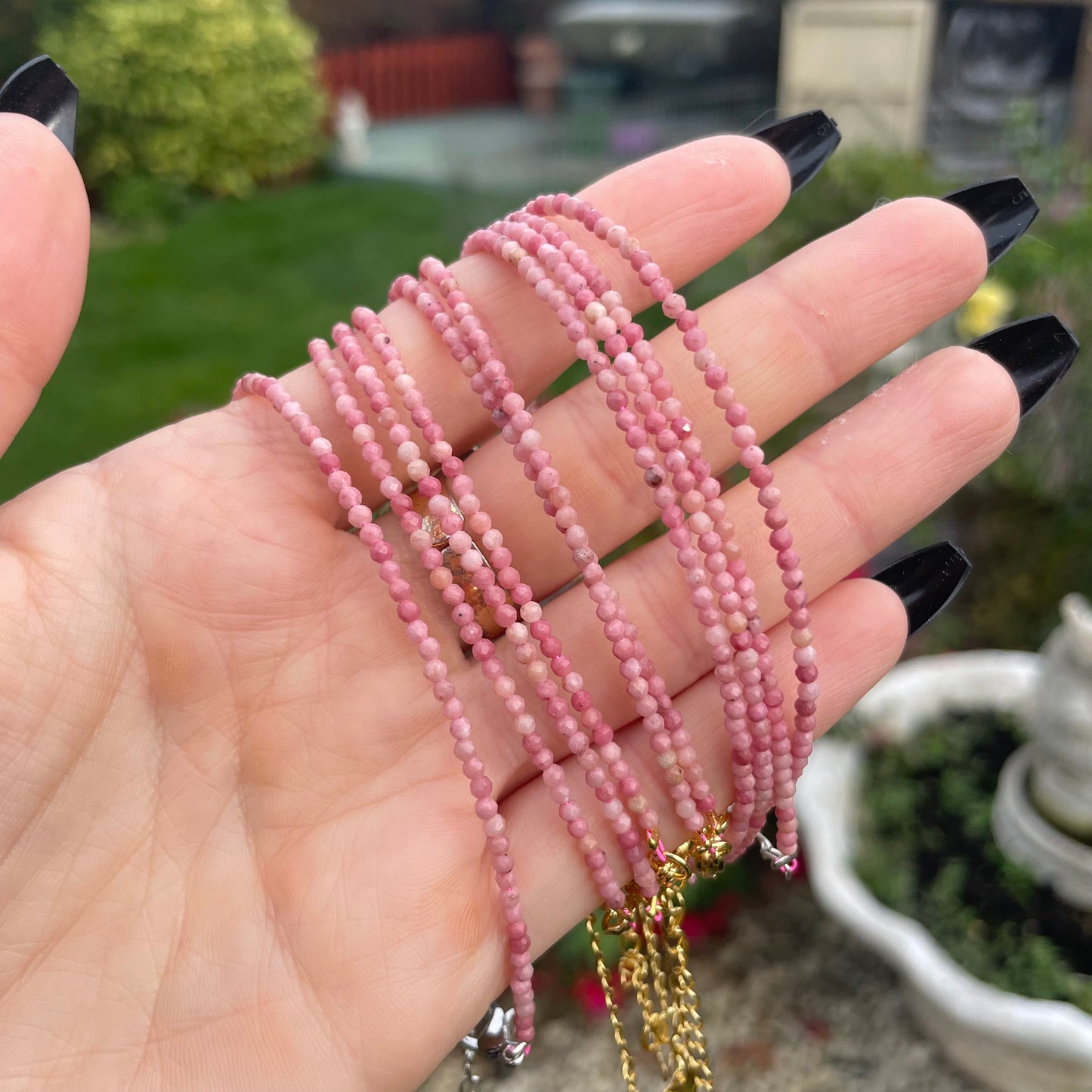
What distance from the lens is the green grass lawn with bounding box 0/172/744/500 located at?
4.59 meters

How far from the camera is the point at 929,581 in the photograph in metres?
1.58

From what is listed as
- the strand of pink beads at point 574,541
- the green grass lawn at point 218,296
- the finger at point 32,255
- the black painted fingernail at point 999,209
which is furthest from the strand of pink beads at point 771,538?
the green grass lawn at point 218,296

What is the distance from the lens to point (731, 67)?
287 inches

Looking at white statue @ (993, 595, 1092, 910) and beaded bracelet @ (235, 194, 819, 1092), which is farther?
white statue @ (993, 595, 1092, 910)

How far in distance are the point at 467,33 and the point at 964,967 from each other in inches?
436

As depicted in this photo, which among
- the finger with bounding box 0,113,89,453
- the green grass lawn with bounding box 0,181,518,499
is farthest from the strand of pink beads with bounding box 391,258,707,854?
the green grass lawn with bounding box 0,181,518,499

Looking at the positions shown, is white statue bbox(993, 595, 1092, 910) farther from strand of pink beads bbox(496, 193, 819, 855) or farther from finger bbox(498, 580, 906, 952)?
strand of pink beads bbox(496, 193, 819, 855)

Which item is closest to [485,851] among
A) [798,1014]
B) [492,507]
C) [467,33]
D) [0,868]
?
[492,507]

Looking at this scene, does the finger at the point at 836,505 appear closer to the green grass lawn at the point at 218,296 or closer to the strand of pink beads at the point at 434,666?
the strand of pink beads at the point at 434,666

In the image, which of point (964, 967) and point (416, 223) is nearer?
point (964, 967)

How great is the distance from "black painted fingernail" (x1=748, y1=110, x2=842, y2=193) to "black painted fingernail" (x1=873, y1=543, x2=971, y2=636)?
632 millimetres

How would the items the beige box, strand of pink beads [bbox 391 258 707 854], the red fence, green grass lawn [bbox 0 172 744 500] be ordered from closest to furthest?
strand of pink beads [bbox 391 258 707 854] < green grass lawn [bbox 0 172 744 500] < the beige box < the red fence

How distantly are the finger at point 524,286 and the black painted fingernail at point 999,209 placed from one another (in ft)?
1.01

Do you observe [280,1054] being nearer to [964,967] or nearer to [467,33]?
[964,967]
